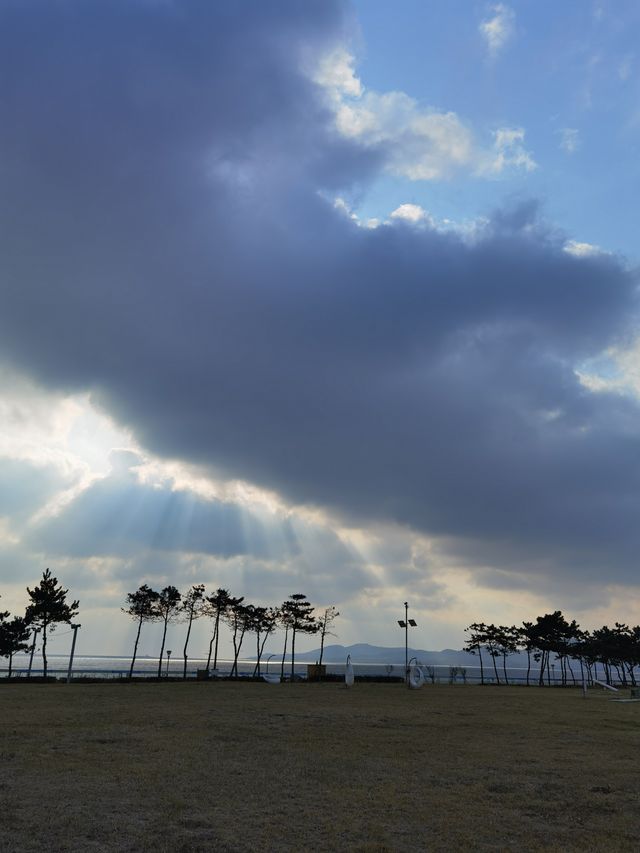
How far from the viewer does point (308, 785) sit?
14.5m

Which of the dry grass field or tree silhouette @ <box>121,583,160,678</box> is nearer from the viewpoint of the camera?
the dry grass field

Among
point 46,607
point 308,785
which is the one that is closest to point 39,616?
point 46,607

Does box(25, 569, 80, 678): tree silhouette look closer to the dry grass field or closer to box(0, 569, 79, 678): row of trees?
box(0, 569, 79, 678): row of trees

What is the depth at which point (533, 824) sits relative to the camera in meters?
11.7

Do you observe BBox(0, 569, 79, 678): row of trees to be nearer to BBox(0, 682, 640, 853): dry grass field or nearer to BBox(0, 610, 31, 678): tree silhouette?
BBox(0, 610, 31, 678): tree silhouette

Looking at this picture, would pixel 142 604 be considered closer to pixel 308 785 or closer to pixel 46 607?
pixel 46 607

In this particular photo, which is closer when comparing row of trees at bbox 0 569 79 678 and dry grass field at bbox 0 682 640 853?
dry grass field at bbox 0 682 640 853

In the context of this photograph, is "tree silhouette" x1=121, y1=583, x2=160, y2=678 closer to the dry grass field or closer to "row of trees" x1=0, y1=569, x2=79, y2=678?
"row of trees" x1=0, y1=569, x2=79, y2=678

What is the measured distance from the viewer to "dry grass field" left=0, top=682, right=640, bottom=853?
10.6 m

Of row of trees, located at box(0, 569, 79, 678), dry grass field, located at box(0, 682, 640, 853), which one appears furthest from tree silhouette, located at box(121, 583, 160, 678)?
dry grass field, located at box(0, 682, 640, 853)

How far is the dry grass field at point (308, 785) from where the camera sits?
1059 centimetres

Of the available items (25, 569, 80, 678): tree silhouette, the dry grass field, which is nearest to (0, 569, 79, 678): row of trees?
(25, 569, 80, 678): tree silhouette

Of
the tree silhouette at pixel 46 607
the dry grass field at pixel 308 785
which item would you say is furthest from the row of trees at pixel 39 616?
the dry grass field at pixel 308 785

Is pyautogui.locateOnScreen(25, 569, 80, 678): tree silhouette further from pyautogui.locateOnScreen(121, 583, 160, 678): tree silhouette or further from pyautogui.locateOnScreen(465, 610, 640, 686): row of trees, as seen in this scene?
pyautogui.locateOnScreen(465, 610, 640, 686): row of trees
